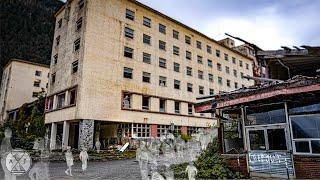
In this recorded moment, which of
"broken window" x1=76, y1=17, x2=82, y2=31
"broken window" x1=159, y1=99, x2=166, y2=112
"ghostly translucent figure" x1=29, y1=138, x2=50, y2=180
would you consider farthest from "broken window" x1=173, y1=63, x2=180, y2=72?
"ghostly translucent figure" x1=29, y1=138, x2=50, y2=180

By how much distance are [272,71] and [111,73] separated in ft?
53.4

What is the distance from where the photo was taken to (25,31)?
83.2 metres

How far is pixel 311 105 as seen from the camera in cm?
1056

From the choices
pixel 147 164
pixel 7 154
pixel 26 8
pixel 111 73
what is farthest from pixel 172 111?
pixel 26 8

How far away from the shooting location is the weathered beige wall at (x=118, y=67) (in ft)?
85.4

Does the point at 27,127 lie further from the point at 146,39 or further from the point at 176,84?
the point at 176,84

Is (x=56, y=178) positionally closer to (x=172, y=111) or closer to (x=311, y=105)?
(x=311, y=105)

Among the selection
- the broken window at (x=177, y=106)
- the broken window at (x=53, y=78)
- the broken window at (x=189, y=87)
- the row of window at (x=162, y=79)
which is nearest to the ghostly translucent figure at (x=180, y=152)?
the row of window at (x=162, y=79)

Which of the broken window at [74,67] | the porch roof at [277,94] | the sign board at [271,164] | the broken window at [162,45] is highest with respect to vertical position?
the broken window at [162,45]

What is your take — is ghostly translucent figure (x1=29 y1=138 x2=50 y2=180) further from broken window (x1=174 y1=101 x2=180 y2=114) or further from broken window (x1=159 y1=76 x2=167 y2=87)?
broken window (x1=174 y1=101 x2=180 y2=114)

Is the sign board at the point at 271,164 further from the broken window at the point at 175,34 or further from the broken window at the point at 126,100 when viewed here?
the broken window at the point at 175,34

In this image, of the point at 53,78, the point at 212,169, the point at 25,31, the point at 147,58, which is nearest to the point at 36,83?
the point at 53,78

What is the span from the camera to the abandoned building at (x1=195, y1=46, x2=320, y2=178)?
10219mm

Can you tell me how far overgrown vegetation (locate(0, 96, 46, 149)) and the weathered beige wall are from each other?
5.39 ft
